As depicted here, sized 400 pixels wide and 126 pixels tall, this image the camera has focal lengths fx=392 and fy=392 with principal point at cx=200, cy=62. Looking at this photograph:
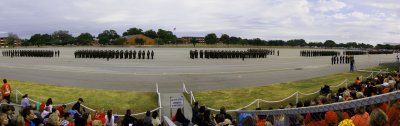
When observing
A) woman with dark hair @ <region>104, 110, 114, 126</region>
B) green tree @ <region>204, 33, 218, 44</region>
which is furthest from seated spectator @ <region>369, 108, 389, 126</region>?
green tree @ <region>204, 33, 218, 44</region>

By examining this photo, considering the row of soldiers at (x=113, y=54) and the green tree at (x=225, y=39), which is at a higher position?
the green tree at (x=225, y=39)

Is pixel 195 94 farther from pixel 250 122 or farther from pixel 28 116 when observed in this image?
pixel 250 122

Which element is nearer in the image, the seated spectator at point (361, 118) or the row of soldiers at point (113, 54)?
the seated spectator at point (361, 118)

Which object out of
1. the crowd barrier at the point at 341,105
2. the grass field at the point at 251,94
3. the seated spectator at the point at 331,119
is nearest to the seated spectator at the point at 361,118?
the seated spectator at the point at 331,119

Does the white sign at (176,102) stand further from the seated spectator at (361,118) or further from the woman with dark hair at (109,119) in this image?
the seated spectator at (361,118)

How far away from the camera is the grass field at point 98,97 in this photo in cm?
1920

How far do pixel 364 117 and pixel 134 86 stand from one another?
65.9 feet

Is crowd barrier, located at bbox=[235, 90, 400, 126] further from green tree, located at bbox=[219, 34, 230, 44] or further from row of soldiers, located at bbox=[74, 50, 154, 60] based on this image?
green tree, located at bbox=[219, 34, 230, 44]

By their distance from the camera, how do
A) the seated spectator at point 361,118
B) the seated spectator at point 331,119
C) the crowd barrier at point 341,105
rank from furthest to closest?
the seated spectator at point 331,119
the seated spectator at point 361,118
the crowd barrier at point 341,105

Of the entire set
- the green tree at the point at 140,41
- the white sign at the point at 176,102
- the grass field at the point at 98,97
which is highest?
the green tree at the point at 140,41

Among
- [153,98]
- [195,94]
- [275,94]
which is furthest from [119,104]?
[275,94]

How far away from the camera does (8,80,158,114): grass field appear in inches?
756

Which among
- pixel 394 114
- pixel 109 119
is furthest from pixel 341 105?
pixel 109 119

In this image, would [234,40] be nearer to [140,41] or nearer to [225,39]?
[225,39]
